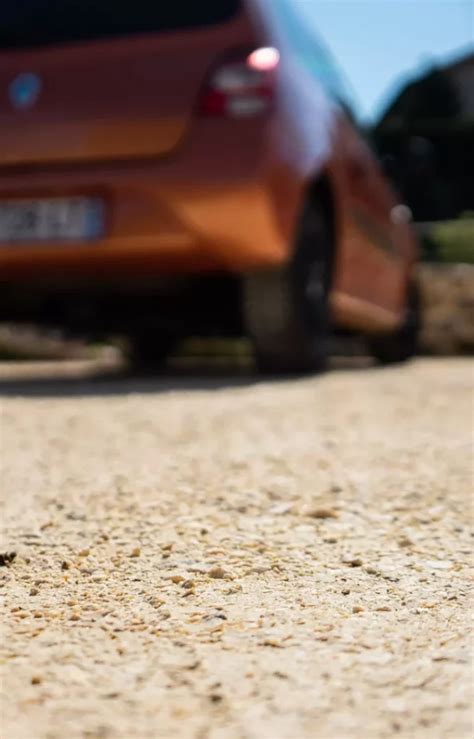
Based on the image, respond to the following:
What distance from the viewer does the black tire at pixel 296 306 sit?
4.18 metres

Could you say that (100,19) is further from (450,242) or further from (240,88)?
(450,242)

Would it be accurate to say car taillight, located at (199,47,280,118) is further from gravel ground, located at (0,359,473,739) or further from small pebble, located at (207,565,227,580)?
small pebble, located at (207,565,227,580)

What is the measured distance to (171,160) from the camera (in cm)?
385

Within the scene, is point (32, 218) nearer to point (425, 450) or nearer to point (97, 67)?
point (97, 67)

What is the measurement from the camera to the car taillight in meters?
3.86

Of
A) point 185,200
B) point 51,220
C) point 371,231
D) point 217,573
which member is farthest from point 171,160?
point 217,573

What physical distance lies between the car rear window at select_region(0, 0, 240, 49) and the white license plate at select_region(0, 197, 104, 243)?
0.61 m

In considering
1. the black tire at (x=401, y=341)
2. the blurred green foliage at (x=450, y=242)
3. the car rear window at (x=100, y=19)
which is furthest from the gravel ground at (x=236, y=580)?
the blurred green foliage at (x=450, y=242)

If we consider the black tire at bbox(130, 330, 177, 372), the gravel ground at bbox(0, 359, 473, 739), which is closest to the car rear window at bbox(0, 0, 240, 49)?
the gravel ground at bbox(0, 359, 473, 739)

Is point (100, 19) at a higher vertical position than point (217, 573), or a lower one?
higher

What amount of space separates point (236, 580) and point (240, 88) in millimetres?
2674

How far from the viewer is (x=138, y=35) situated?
400cm

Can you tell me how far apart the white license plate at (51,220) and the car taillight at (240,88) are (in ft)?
1.72

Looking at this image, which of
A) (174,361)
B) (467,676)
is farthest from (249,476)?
(174,361)
